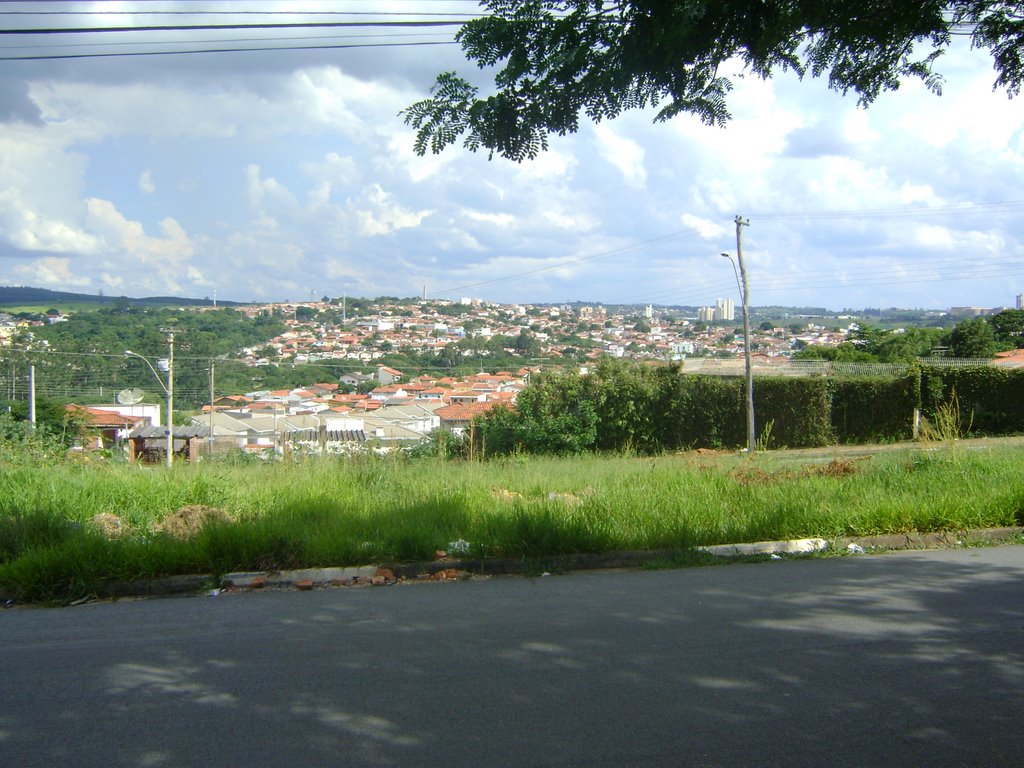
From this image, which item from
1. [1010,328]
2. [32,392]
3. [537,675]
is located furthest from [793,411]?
[1010,328]

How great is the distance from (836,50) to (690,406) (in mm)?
22865

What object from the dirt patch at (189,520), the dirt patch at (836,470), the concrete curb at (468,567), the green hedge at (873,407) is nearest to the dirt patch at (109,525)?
the dirt patch at (189,520)

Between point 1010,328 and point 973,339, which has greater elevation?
point 1010,328

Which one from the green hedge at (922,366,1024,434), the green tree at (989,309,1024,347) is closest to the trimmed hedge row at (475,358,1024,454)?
the green hedge at (922,366,1024,434)

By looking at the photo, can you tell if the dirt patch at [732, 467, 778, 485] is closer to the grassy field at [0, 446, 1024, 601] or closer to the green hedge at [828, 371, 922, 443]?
the grassy field at [0, 446, 1024, 601]

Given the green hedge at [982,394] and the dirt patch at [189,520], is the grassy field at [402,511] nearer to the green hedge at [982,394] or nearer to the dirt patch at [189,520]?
the dirt patch at [189,520]

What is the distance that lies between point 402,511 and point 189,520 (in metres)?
2.00

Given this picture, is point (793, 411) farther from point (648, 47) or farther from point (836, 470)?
point (648, 47)

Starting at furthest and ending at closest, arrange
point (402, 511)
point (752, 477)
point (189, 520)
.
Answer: point (752, 477) < point (402, 511) < point (189, 520)

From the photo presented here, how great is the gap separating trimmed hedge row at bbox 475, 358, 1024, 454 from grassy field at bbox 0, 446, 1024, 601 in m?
15.7

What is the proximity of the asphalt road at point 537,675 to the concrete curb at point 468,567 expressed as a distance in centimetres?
33

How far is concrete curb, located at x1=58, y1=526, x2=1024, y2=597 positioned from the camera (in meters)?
6.83

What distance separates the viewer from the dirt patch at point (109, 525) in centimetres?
753

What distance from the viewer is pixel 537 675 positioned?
15.6 feet
